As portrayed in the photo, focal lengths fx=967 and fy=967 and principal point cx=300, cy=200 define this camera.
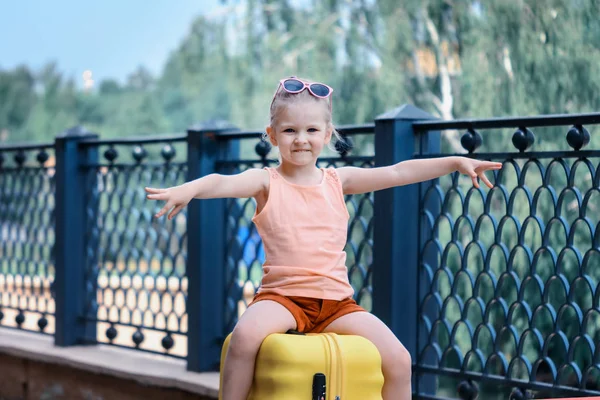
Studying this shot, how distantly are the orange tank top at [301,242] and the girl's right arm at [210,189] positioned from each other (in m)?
0.05

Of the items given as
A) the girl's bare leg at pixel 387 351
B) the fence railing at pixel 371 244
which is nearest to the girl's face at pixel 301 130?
the girl's bare leg at pixel 387 351

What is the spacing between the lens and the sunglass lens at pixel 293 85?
2777 mm

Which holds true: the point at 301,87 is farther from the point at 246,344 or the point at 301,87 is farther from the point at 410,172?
the point at 246,344

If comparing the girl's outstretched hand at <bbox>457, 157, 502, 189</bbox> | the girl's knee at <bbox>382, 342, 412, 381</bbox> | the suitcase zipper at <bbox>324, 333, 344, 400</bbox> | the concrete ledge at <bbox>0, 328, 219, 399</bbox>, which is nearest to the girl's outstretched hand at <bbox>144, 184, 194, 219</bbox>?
the suitcase zipper at <bbox>324, 333, 344, 400</bbox>

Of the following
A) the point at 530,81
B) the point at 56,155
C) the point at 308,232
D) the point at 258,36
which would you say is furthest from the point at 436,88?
the point at 308,232

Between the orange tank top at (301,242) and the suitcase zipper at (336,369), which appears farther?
the orange tank top at (301,242)

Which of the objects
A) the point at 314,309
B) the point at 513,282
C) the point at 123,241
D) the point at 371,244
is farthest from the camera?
the point at 123,241

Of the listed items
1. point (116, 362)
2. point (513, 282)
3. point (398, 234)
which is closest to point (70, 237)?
point (116, 362)

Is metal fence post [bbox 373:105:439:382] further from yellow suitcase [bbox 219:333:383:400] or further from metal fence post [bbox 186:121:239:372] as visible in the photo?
yellow suitcase [bbox 219:333:383:400]

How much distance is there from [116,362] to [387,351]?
260 cm

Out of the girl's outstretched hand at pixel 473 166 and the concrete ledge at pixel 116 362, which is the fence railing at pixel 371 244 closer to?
the concrete ledge at pixel 116 362

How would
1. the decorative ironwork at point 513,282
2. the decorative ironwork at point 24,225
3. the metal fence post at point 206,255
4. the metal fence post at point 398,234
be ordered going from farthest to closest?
1. the decorative ironwork at point 24,225
2. the metal fence post at point 206,255
3. the metal fence post at point 398,234
4. the decorative ironwork at point 513,282

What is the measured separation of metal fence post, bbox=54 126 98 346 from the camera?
5.52 meters

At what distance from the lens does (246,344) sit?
262 cm
